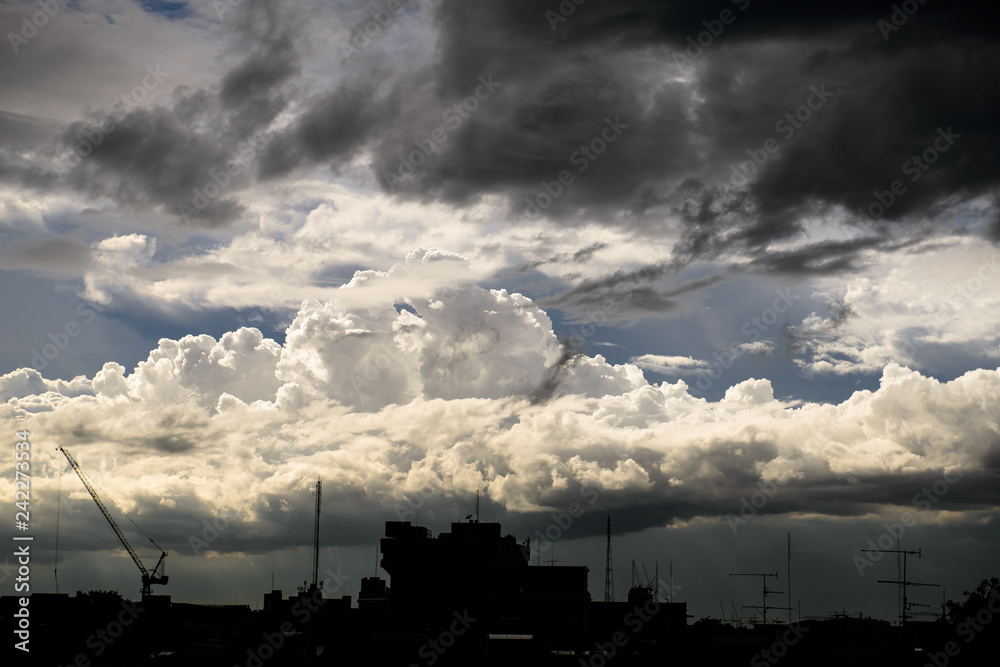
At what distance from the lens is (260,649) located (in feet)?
558

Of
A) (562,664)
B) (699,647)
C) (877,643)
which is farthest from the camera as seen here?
(699,647)

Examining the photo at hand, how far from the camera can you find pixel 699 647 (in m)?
187

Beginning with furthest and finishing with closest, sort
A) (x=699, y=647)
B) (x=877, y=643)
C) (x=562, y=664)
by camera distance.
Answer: (x=699, y=647), (x=877, y=643), (x=562, y=664)

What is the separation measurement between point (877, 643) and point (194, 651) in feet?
434

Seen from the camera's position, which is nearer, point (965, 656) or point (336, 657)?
point (965, 656)

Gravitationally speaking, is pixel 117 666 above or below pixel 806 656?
below

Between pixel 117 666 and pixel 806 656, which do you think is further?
pixel 117 666

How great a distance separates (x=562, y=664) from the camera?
148750 millimetres

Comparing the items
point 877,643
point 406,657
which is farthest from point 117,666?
point 877,643

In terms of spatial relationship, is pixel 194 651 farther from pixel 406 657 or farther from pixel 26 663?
pixel 406 657

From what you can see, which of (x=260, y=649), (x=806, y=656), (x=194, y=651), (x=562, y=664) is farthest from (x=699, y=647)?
(x=194, y=651)

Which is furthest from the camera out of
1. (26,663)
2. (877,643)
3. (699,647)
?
(699,647)

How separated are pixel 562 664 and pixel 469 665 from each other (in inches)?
623

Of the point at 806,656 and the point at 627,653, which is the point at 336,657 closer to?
the point at 627,653
